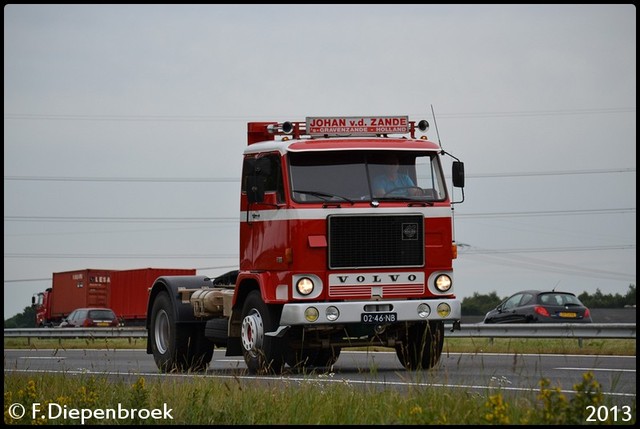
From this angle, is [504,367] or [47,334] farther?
[47,334]

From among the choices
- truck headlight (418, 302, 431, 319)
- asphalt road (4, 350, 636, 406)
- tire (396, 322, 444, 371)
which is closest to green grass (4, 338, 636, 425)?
asphalt road (4, 350, 636, 406)

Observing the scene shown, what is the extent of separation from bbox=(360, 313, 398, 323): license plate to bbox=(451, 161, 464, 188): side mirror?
1924 mm

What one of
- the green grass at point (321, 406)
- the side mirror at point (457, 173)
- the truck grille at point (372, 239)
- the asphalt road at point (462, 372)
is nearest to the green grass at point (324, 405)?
the green grass at point (321, 406)

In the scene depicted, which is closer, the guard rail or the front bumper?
the front bumper

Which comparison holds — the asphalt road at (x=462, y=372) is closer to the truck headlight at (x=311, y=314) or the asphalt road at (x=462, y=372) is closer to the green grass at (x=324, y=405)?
the green grass at (x=324, y=405)

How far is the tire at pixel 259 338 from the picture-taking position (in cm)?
1582

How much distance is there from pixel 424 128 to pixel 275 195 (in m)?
2.36

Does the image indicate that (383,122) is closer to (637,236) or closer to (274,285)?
(274,285)

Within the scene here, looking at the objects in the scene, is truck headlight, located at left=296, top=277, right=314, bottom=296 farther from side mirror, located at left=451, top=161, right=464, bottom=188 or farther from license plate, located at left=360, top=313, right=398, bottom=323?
side mirror, located at left=451, top=161, right=464, bottom=188

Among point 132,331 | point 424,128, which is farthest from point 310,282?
point 132,331

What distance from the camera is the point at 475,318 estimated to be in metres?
60.3

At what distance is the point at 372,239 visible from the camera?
15.9 meters

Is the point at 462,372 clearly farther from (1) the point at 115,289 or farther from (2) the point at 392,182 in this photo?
(1) the point at 115,289

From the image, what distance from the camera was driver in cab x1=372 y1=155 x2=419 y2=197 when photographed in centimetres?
1616
